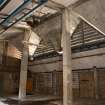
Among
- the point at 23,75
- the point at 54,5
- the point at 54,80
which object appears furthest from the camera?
the point at 54,80

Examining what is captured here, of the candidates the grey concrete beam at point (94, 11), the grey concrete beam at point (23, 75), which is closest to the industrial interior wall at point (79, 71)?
Result: the grey concrete beam at point (23, 75)

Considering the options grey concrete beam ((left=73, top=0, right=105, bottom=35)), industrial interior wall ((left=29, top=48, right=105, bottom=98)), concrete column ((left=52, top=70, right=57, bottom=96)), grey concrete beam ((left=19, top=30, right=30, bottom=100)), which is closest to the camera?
grey concrete beam ((left=73, top=0, right=105, bottom=35))

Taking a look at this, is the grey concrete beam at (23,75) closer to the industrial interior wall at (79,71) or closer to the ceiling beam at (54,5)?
the industrial interior wall at (79,71)

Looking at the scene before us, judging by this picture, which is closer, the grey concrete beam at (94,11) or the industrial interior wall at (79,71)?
the grey concrete beam at (94,11)

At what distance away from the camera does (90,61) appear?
37.8ft

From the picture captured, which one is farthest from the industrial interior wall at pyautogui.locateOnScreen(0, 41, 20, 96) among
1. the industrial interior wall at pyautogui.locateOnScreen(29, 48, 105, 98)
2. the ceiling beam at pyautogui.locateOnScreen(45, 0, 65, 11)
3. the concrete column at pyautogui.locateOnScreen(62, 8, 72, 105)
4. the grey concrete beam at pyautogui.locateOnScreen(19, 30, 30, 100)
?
the ceiling beam at pyautogui.locateOnScreen(45, 0, 65, 11)

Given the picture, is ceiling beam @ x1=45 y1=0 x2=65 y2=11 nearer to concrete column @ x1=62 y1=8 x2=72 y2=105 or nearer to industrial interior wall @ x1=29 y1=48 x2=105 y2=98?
concrete column @ x1=62 y1=8 x2=72 y2=105

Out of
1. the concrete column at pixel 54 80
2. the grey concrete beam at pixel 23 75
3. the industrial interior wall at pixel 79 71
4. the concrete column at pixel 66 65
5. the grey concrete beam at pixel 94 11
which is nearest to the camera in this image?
the grey concrete beam at pixel 94 11

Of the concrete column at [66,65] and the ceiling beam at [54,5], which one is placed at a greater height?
the ceiling beam at [54,5]

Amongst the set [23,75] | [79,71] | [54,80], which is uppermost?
[79,71]

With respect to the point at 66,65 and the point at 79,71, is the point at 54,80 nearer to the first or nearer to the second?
the point at 79,71

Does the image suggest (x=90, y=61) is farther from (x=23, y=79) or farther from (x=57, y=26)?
(x=23, y=79)

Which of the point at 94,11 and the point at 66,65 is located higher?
the point at 94,11

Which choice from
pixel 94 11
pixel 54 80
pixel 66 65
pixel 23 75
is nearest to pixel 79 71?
pixel 54 80
